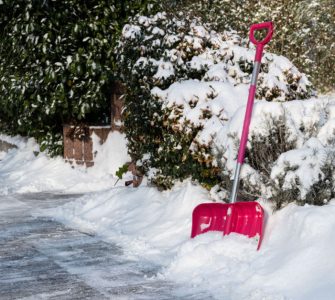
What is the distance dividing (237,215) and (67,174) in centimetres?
628

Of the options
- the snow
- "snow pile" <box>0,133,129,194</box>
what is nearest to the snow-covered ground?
the snow

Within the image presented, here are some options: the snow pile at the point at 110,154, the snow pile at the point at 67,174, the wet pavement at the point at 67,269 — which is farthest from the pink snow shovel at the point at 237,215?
the snow pile at the point at 110,154

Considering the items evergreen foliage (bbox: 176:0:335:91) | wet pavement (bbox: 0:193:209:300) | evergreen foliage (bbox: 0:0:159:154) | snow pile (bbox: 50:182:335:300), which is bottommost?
wet pavement (bbox: 0:193:209:300)

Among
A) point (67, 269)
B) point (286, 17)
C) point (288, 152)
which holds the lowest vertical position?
point (67, 269)

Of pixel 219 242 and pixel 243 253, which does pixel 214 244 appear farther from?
pixel 243 253

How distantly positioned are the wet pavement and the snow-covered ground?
19 centimetres

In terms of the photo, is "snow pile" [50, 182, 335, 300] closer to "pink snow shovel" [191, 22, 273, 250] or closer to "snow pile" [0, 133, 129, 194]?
"pink snow shovel" [191, 22, 273, 250]

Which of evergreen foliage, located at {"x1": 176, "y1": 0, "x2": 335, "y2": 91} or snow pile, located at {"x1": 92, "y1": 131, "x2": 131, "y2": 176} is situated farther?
evergreen foliage, located at {"x1": 176, "y1": 0, "x2": 335, "y2": 91}

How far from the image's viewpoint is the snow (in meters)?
4.08

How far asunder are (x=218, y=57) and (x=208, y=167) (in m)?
1.98

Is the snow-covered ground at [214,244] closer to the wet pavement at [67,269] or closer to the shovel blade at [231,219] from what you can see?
the shovel blade at [231,219]

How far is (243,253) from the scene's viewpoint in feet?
15.2

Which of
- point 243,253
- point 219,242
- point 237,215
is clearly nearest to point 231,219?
point 237,215

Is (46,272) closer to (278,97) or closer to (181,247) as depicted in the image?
(181,247)
